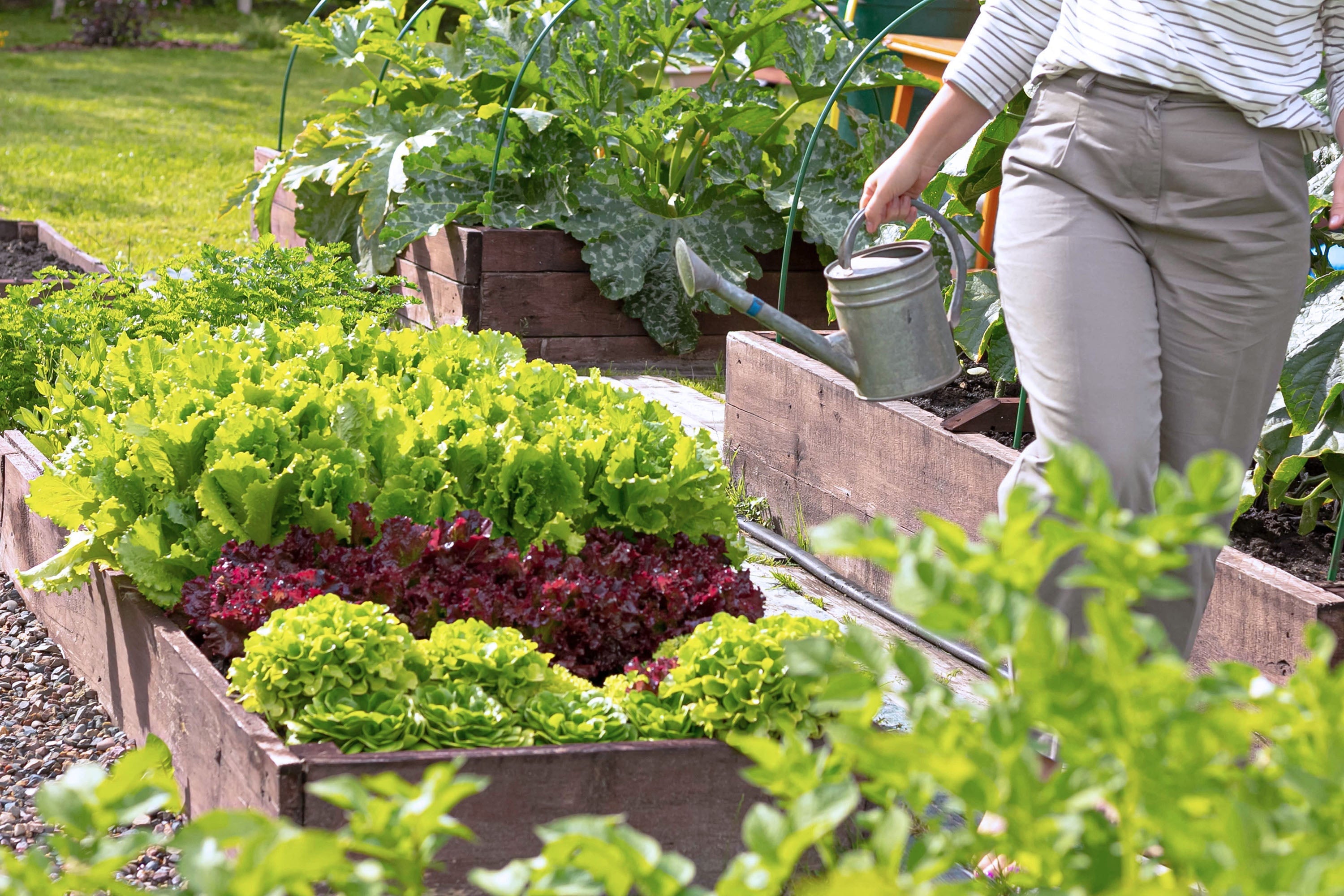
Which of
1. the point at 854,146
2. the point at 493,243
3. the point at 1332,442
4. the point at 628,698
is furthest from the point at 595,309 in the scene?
the point at 628,698

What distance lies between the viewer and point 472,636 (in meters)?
2.04

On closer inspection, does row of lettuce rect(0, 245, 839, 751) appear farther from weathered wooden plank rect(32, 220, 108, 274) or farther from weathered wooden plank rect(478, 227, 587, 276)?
weathered wooden plank rect(32, 220, 108, 274)

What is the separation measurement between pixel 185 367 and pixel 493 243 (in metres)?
2.33

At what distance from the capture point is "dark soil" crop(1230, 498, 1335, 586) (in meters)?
2.76

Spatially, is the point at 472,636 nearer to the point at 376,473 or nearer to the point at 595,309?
the point at 376,473

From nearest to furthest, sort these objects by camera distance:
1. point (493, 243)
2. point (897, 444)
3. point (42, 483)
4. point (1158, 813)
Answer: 1. point (1158, 813)
2. point (42, 483)
3. point (897, 444)
4. point (493, 243)

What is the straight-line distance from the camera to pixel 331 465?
2348 millimetres

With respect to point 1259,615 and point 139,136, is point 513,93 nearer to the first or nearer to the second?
point 1259,615

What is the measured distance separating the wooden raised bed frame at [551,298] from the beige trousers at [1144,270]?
2877 millimetres

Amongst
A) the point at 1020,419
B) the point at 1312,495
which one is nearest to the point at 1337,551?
the point at 1312,495

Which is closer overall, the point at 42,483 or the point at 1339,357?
the point at 42,483

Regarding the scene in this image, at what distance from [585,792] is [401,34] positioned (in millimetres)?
4118

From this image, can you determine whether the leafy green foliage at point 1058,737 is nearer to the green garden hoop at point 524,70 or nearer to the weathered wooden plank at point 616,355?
the green garden hoop at point 524,70

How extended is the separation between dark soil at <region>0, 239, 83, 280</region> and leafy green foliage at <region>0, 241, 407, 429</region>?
1.93 metres
